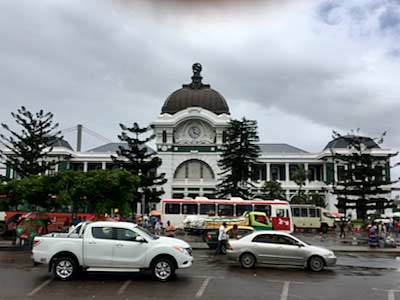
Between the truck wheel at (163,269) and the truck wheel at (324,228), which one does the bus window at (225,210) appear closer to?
the truck wheel at (324,228)

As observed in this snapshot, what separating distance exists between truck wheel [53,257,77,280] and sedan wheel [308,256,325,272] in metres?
7.76

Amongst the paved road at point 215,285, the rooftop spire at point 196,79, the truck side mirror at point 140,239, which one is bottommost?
the paved road at point 215,285

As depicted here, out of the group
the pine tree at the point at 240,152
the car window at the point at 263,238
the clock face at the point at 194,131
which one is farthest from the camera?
the clock face at the point at 194,131

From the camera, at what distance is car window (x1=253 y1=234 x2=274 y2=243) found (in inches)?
603

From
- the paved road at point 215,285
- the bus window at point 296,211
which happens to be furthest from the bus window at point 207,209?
the paved road at point 215,285

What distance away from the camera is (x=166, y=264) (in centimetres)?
1218

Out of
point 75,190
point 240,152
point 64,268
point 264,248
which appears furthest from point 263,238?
point 240,152

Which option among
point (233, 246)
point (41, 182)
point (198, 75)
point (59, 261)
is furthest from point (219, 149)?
point (59, 261)

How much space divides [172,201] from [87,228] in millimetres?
23760

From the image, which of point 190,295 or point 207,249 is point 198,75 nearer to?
point 207,249

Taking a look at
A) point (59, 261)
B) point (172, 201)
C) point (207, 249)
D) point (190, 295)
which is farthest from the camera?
point (172, 201)

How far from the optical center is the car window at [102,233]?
12258 millimetres

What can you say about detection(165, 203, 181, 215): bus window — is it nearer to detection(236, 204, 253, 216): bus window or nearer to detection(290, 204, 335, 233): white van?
detection(236, 204, 253, 216): bus window

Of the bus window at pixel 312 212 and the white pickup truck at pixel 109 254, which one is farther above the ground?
the bus window at pixel 312 212
